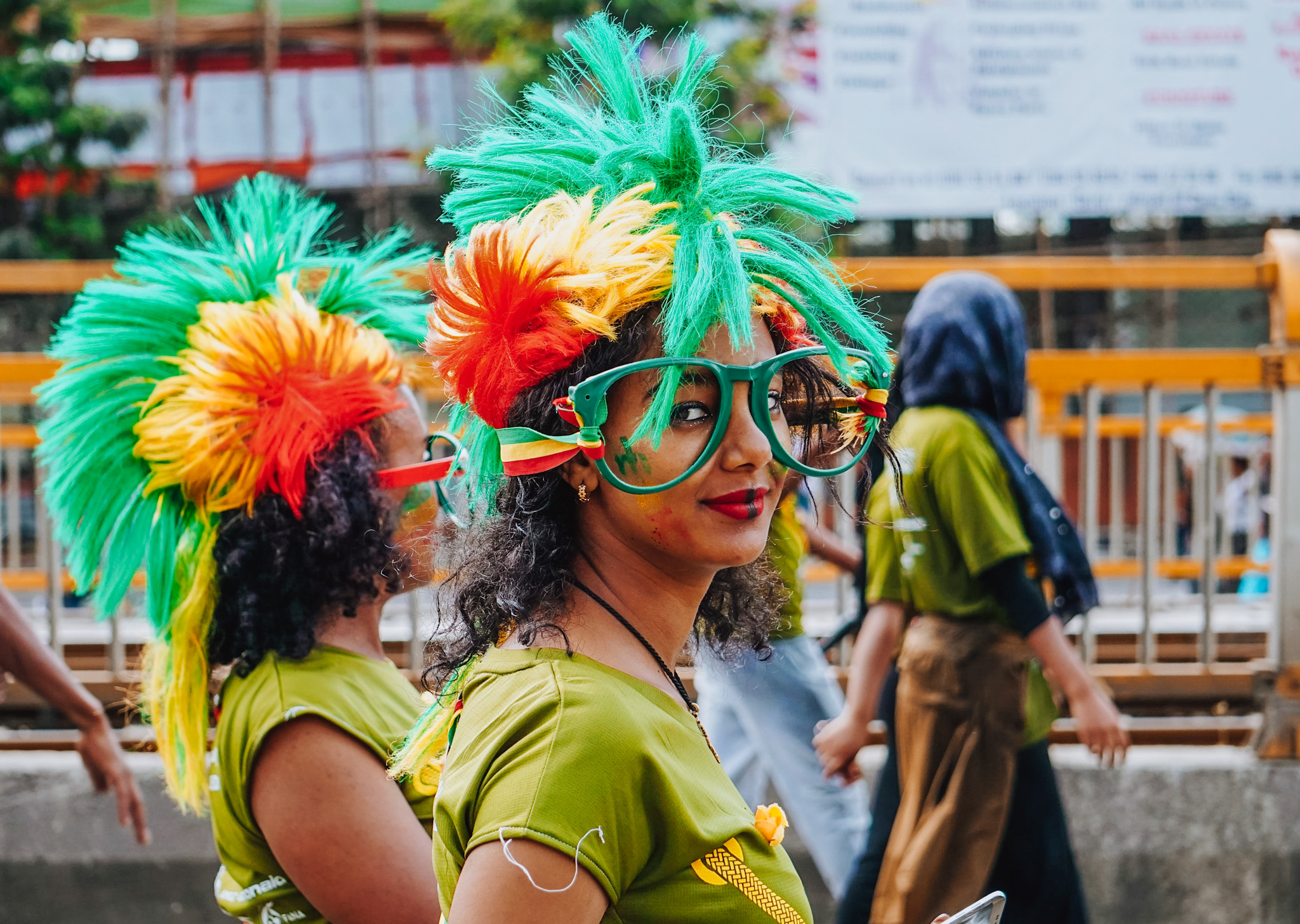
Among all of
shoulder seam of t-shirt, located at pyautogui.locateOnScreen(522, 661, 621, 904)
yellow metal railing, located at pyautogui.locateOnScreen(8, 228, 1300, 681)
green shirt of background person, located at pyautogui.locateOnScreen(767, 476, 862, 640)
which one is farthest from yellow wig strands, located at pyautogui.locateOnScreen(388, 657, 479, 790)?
yellow metal railing, located at pyautogui.locateOnScreen(8, 228, 1300, 681)

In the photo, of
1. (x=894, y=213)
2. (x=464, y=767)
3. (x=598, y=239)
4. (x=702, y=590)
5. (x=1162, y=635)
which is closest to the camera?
(x=464, y=767)

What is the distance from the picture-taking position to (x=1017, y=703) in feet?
10.6

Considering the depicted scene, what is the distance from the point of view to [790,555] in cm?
348

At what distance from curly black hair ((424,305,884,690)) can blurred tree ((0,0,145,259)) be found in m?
11.8

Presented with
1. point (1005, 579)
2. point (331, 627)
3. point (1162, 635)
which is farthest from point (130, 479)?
point (1162, 635)

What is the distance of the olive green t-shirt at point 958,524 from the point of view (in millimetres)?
3189

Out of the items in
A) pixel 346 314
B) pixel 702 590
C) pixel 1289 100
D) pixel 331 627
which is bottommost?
pixel 331 627

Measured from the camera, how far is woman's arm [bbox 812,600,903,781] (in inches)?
134

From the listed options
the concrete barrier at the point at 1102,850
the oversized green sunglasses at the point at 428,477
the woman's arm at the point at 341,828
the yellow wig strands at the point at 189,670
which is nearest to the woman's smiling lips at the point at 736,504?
the oversized green sunglasses at the point at 428,477

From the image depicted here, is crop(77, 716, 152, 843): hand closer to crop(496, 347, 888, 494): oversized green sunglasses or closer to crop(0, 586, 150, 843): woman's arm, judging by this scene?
crop(0, 586, 150, 843): woman's arm

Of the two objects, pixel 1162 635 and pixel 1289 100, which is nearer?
pixel 1162 635

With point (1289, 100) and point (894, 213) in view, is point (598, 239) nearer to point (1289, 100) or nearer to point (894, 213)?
point (894, 213)

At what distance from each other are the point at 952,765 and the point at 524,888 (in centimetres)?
219

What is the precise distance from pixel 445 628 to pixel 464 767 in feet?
1.20
